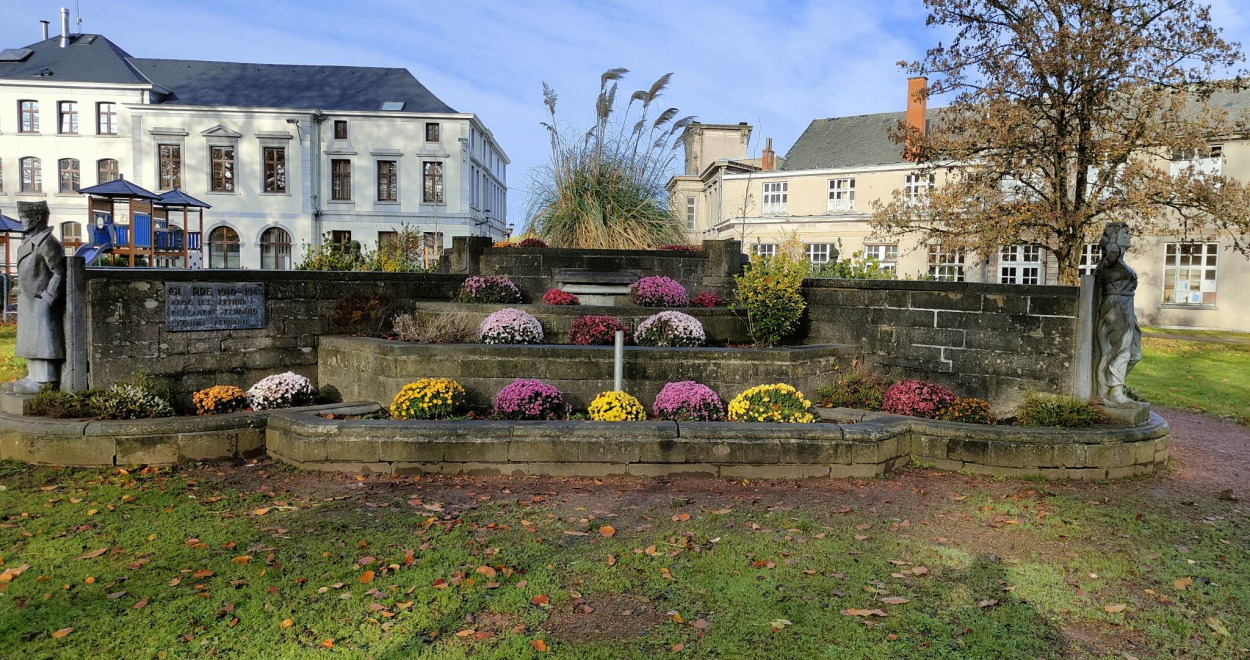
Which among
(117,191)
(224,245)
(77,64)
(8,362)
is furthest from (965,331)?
(77,64)

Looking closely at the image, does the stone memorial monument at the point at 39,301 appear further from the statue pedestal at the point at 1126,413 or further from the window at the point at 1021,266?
the window at the point at 1021,266

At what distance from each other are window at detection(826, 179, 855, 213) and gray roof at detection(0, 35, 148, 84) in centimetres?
3717

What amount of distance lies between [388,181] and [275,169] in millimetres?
5650

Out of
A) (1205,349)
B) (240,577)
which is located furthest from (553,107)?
(1205,349)

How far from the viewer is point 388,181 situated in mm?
39719

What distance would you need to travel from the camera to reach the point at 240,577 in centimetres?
407

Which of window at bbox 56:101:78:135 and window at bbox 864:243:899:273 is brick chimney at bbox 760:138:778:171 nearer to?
window at bbox 864:243:899:273

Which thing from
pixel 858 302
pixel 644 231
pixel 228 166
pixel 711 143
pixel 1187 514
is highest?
pixel 711 143

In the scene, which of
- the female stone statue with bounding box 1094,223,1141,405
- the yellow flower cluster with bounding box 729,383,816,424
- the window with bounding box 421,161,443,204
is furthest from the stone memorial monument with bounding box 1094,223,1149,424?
the window with bounding box 421,161,443,204

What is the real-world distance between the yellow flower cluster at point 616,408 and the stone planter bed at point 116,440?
10.7ft

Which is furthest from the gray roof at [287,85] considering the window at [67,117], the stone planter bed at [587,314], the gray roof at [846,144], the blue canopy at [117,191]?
the stone planter bed at [587,314]

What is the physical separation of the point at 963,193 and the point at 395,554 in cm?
1584

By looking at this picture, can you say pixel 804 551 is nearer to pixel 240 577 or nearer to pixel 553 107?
pixel 240 577

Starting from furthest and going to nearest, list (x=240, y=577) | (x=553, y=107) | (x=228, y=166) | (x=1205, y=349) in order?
(x=228, y=166)
(x=1205, y=349)
(x=553, y=107)
(x=240, y=577)
